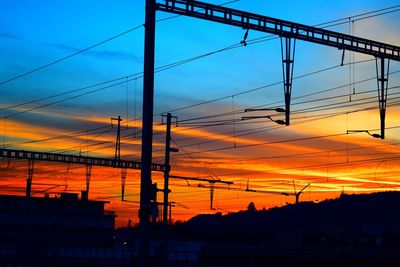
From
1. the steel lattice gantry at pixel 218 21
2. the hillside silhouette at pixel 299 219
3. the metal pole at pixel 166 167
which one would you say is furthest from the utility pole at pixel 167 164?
the hillside silhouette at pixel 299 219

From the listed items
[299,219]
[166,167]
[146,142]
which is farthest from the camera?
[299,219]

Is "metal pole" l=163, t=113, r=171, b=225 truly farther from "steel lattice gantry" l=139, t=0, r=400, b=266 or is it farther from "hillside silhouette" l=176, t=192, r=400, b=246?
"hillside silhouette" l=176, t=192, r=400, b=246

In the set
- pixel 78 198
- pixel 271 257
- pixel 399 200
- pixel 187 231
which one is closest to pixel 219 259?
pixel 271 257

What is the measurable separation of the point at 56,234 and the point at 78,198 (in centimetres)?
2088

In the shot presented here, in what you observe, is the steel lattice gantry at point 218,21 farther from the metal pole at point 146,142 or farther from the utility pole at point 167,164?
the utility pole at point 167,164

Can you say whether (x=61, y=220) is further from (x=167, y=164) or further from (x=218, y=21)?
(x=218, y=21)

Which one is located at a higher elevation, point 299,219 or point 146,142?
point 146,142

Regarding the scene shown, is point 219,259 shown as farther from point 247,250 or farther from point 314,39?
point 314,39

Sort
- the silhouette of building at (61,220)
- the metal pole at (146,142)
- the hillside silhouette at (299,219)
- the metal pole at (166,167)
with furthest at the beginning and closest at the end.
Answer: the hillside silhouette at (299,219) < the silhouette of building at (61,220) < the metal pole at (166,167) < the metal pole at (146,142)

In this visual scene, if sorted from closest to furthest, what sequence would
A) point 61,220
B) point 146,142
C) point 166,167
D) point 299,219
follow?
point 146,142 < point 166,167 < point 61,220 < point 299,219

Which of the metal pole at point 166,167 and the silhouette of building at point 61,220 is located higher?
the metal pole at point 166,167

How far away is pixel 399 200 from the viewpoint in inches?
6939

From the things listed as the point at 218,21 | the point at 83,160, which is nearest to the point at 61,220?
the point at 83,160

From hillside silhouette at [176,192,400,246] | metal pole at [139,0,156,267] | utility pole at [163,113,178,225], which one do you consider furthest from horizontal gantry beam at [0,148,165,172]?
hillside silhouette at [176,192,400,246]
